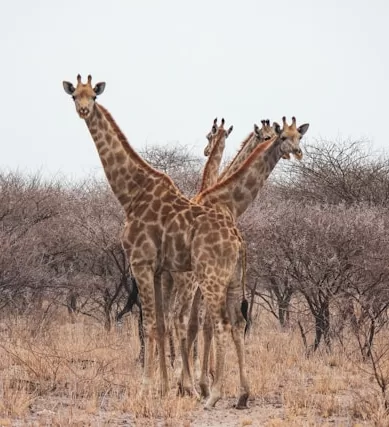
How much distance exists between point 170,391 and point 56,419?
1.45 meters

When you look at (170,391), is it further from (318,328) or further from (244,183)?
(318,328)

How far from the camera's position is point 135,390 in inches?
292

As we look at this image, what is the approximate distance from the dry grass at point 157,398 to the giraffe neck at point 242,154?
2.38 m

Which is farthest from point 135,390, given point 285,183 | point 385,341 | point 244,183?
point 285,183

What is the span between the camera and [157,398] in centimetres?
706

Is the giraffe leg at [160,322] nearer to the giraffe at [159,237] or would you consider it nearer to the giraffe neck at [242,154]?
the giraffe at [159,237]

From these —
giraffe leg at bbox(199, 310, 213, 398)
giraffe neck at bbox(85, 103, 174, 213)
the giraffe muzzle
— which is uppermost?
the giraffe muzzle

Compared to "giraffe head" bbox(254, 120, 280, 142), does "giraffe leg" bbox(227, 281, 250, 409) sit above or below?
below

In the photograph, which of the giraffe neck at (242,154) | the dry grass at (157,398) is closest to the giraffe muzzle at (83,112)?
the giraffe neck at (242,154)

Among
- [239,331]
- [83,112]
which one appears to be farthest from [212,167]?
[239,331]

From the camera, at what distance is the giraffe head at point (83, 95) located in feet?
25.2

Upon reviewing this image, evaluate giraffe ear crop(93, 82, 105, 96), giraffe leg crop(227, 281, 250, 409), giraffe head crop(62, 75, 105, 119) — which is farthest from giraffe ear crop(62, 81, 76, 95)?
giraffe leg crop(227, 281, 250, 409)

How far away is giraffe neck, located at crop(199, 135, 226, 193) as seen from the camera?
346 inches

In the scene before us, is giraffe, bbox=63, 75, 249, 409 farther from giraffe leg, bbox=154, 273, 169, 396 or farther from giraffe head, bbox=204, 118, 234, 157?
giraffe head, bbox=204, 118, 234, 157
